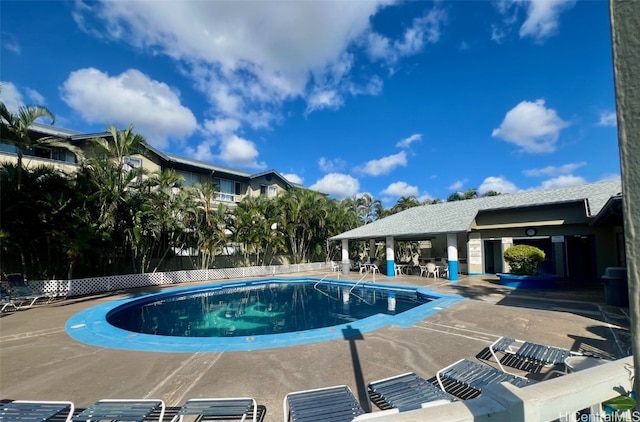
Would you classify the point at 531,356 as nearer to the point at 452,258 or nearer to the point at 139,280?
the point at 452,258

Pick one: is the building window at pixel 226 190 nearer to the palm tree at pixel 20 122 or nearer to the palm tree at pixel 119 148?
the palm tree at pixel 119 148

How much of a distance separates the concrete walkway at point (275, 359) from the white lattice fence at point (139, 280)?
17.5ft

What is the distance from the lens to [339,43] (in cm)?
1566

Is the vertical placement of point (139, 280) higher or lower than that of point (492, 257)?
lower

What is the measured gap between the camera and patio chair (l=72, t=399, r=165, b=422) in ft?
11.1

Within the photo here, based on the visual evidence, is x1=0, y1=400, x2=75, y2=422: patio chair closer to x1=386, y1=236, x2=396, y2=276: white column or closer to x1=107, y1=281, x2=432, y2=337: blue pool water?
x1=107, y1=281, x2=432, y2=337: blue pool water

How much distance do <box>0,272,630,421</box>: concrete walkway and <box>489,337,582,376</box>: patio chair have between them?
22.3 inches

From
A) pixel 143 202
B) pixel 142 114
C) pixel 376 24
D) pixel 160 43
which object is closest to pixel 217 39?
pixel 160 43

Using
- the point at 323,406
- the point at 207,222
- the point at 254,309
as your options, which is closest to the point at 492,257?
the point at 254,309

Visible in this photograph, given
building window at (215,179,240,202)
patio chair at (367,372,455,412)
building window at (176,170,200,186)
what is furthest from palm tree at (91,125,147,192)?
patio chair at (367,372,455,412)

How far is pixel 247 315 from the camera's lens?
42.0 feet

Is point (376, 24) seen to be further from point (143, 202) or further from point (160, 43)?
point (143, 202)

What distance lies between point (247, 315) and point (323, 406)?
33.2 feet

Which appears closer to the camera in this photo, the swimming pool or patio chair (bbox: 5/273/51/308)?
the swimming pool
